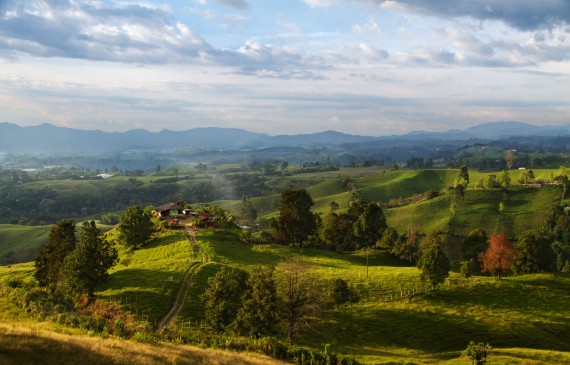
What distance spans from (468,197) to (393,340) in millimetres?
141923

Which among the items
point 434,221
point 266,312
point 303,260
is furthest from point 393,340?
point 434,221

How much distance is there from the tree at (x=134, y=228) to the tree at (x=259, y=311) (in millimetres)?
50793

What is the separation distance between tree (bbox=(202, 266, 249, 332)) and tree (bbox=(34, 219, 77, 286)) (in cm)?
3065

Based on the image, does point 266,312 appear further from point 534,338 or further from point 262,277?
point 534,338

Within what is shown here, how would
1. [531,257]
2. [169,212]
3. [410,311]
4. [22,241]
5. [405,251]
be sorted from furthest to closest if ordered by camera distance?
[22,241] → [169,212] → [405,251] → [531,257] → [410,311]

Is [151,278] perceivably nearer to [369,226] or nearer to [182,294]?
[182,294]

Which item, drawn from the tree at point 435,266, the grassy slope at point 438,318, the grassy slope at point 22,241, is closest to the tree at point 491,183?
the grassy slope at point 438,318

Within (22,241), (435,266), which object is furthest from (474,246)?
(22,241)

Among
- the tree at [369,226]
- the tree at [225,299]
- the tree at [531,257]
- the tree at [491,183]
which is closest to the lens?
the tree at [225,299]

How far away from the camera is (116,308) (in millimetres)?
52594

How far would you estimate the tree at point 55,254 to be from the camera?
66.2 metres

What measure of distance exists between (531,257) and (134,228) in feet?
263

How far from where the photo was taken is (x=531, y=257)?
81.0 m

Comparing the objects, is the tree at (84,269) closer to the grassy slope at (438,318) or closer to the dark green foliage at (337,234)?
the grassy slope at (438,318)
